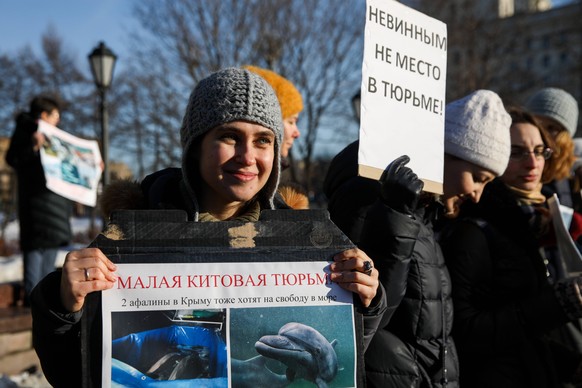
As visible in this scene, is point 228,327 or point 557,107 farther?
point 557,107

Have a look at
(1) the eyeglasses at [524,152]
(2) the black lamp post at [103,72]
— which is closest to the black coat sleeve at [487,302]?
(1) the eyeglasses at [524,152]

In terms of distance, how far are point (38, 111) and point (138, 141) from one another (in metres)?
13.3

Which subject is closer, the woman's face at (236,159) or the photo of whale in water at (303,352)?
the photo of whale in water at (303,352)

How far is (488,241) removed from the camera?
2.83 meters

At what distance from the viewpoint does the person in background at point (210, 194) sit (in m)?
1.66

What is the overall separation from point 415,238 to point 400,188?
0.58 ft

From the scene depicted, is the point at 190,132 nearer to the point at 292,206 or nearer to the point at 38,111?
the point at 292,206

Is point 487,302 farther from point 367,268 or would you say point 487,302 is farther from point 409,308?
point 367,268

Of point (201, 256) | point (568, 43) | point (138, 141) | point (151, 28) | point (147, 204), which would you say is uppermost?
point (568, 43)

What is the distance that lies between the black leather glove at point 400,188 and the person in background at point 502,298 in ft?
2.30

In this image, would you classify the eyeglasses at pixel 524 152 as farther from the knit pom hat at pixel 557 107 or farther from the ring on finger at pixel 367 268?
the ring on finger at pixel 367 268

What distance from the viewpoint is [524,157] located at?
339 cm

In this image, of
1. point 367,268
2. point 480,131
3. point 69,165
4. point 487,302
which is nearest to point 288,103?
point 480,131

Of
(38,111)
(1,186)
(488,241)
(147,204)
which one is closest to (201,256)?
(147,204)
